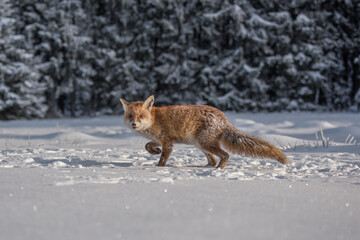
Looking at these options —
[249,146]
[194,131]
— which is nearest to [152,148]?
[194,131]

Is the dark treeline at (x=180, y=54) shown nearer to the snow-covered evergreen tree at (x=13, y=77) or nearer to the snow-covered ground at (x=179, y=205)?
the snow-covered evergreen tree at (x=13, y=77)

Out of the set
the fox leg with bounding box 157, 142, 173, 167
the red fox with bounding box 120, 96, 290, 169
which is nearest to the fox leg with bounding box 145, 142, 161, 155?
the red fox with bounding box 120, 96, 290, 169

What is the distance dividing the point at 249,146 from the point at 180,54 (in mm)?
22531

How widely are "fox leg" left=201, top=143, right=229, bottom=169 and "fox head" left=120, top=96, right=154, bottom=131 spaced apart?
876mm

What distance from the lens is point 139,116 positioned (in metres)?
4.72

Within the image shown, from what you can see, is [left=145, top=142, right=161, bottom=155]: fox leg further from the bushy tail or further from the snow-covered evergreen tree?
the snow-covered evergreen tree

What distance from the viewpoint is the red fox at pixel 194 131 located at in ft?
14.5

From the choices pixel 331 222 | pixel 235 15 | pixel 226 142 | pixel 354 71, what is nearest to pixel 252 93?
pixel 235 15

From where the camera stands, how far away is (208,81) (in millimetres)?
24812

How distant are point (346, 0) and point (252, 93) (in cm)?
1003

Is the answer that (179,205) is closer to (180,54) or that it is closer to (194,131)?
(194,131)

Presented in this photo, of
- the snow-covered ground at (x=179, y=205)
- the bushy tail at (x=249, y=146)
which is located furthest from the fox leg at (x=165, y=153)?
the snow-covered ground at (x=179, y=205)

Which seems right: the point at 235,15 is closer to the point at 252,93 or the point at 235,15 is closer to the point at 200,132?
Result: the point at 252,93

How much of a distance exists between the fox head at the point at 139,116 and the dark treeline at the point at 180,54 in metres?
19.1
